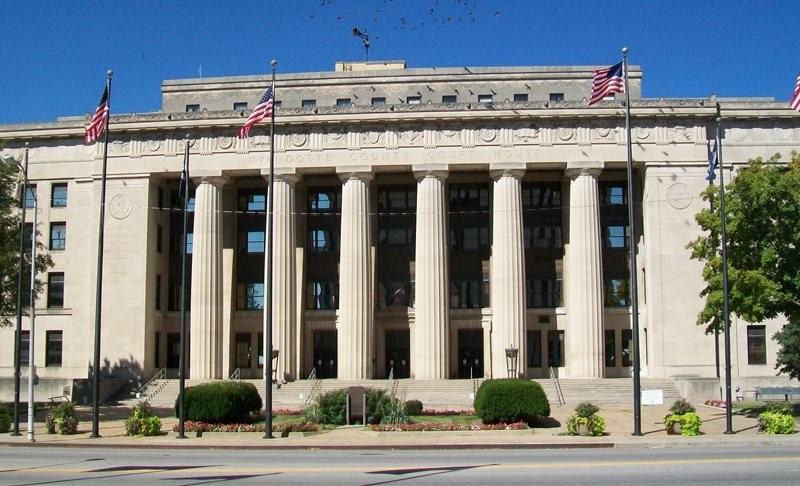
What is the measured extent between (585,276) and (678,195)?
7.75m

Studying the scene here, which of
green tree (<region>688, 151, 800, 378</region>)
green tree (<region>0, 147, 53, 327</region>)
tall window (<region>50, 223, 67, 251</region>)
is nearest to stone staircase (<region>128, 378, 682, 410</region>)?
green tree (<region>0, 147, 53, 327</region>)

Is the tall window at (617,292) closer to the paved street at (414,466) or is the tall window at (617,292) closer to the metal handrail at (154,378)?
the metal handrail at (154,378)

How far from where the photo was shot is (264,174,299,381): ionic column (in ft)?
188

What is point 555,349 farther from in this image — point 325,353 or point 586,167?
point 325,353

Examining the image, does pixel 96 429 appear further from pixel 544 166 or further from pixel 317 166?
pixel 544 166

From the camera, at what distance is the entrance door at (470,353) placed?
61.3 m

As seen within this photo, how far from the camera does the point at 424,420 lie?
4012 centimetres

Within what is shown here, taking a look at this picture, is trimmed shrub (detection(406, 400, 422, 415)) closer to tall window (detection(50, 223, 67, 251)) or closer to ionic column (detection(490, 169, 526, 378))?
ionic column (detection(490, 169, 526, 378))

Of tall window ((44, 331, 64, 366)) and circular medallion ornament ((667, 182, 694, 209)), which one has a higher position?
circular medallion ornament ((667, 182, 694, 209))

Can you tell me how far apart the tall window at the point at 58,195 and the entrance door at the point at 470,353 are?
91.3 feet

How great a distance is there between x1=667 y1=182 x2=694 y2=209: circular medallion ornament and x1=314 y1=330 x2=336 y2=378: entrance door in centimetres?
2332

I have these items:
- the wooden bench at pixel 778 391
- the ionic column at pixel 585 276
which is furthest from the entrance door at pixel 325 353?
the wooden bench at pixel 778 391

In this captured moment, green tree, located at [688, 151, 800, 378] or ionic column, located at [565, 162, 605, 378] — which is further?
ionic column, located at [565, 162, 605, 378]

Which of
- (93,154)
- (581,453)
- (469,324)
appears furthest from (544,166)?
(581,453)
